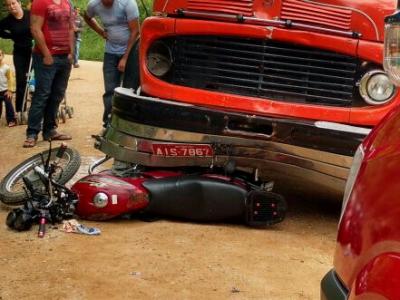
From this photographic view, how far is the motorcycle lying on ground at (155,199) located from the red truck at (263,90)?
17cm

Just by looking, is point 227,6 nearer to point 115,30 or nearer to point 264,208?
point 264,208

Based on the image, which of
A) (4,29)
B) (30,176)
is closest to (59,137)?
(4,29)

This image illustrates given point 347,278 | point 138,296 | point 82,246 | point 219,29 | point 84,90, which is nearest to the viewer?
point 347,278

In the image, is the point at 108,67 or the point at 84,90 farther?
the point at 84,90

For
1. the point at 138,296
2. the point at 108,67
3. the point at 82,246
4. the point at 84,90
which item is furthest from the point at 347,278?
the point at 84,90

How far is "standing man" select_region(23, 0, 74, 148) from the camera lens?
752 cm

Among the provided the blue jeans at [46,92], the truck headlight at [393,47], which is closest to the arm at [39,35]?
the blue jeans at [46,92]

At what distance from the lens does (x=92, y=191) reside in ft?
16.4

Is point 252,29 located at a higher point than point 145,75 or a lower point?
higher

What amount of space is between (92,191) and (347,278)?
10.4 ft

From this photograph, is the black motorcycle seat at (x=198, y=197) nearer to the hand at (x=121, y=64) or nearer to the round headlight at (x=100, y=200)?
the round headlight at (x=100, y=200)

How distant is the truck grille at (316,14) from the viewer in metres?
4.91

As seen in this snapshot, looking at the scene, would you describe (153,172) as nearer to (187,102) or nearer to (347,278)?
(187,102)

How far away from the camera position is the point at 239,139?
495 centimetres
